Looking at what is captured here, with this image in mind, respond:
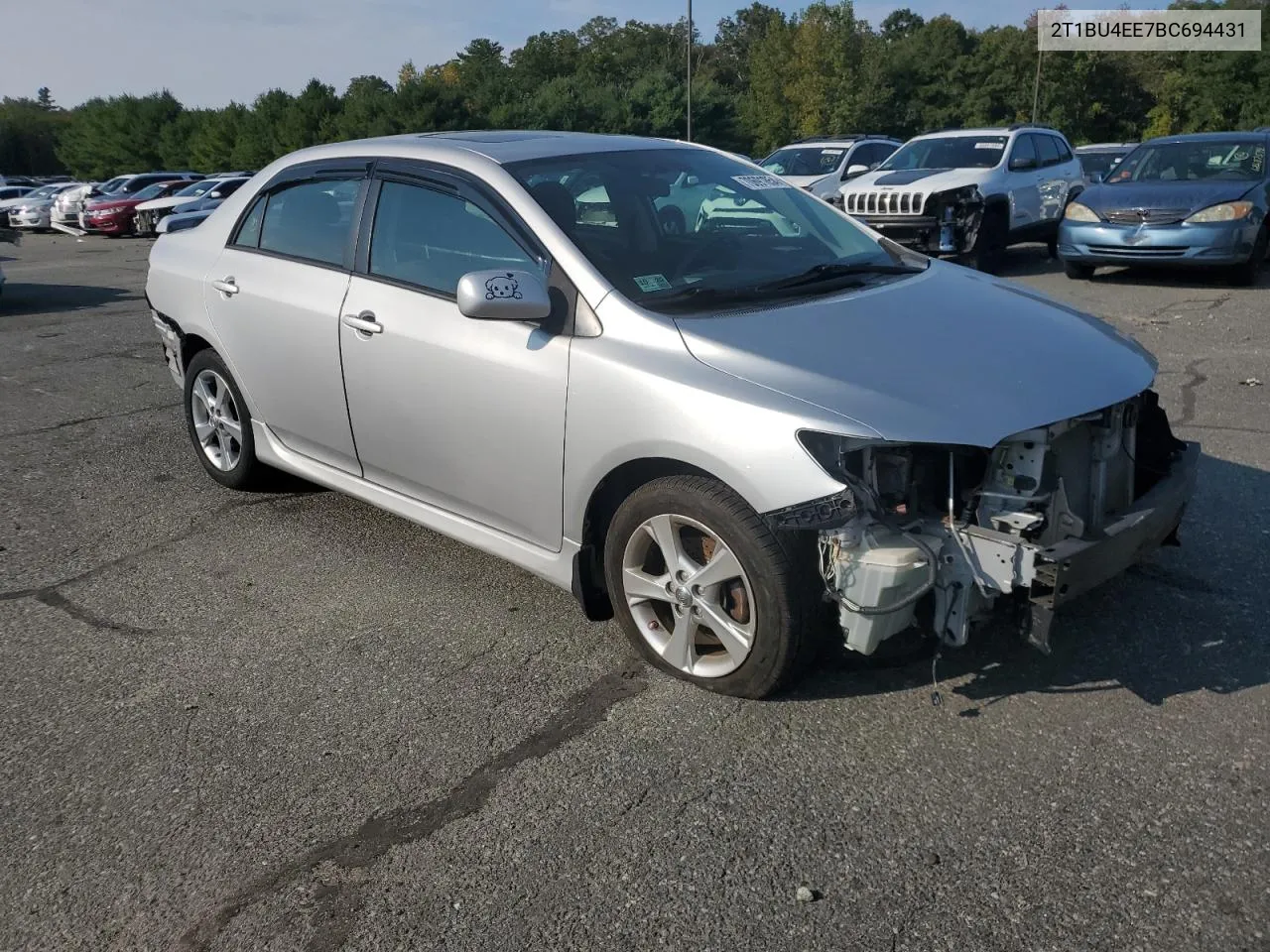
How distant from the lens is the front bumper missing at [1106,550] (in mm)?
2969

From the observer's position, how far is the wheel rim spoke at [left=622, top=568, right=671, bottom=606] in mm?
3420

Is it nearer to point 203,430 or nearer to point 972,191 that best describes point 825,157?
point 972,191

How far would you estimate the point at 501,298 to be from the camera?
3424 mm

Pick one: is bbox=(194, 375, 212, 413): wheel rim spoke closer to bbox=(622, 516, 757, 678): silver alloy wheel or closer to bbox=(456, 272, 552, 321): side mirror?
bbox=(456, 272, 552, 321): side mirror

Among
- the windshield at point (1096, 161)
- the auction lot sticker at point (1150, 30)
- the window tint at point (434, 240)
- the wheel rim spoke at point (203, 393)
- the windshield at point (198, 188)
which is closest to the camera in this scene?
the window tint at point (434, 240)

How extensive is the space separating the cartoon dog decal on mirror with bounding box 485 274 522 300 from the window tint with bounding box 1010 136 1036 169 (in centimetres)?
1128

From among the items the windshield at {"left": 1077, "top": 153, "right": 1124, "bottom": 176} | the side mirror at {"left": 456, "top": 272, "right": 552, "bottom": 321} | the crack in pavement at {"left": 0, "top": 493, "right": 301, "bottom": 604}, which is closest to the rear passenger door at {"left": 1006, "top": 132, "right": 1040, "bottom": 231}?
the windshield at {"left": 1077, "top": 153, "right": 1124, "bottom": 176}

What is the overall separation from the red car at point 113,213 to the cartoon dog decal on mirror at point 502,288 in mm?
28021

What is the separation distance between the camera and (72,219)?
30500mm

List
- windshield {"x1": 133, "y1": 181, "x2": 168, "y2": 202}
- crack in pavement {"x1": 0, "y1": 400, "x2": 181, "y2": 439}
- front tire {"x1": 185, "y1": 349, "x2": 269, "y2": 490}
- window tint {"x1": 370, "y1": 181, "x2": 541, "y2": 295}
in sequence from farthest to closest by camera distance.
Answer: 1. windshield {"x1": 133, "y1": 181, "x2": 168, "y2": 202}
2. crack in pavement {"x1": 0, "y1": 400, "x2": 181, "y2": 439}
3. front tire {"x1": 185, "y1": 349, "x2": 269, "y2": 490}
4. window tint {"x1": 370, "y1": 181, "x2": 541, "y2": 295}

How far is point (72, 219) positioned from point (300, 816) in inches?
1273

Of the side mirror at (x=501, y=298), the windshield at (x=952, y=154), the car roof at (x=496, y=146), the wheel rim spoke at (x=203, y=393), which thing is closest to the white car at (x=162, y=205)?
the windshield at (x=952, y=154)

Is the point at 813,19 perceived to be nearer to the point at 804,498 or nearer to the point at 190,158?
the point at 190,158

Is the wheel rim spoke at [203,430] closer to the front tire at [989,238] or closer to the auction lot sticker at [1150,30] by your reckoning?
the front tire at [989,238]
